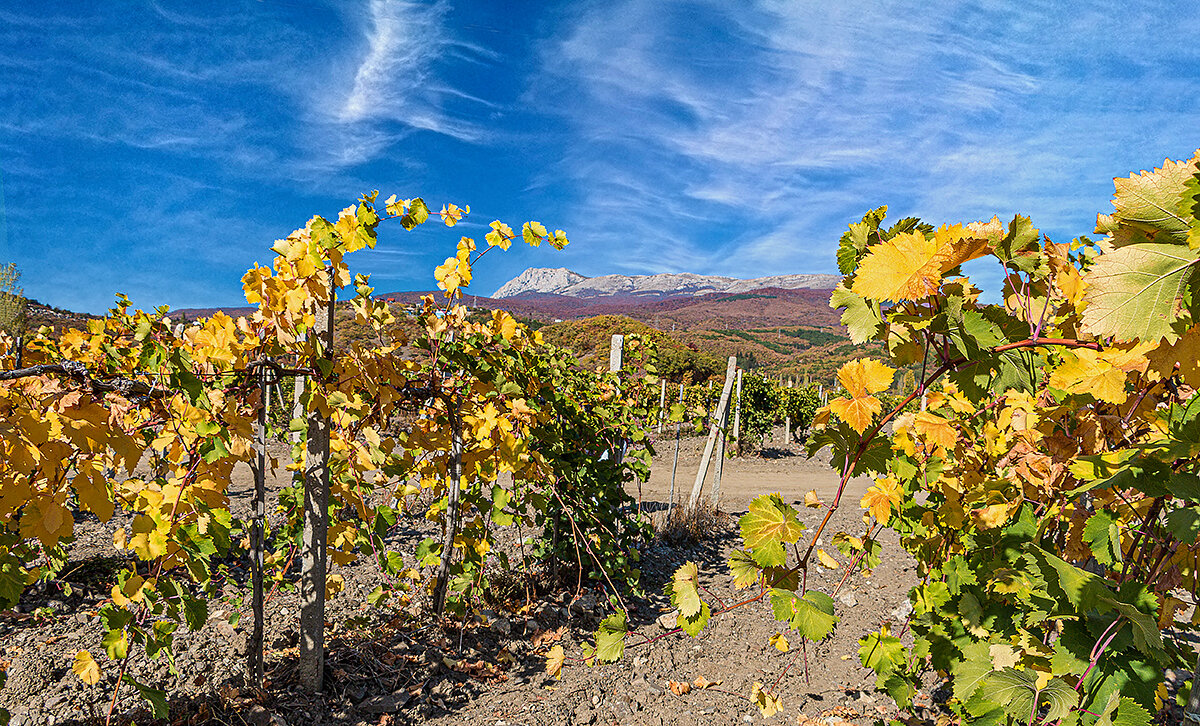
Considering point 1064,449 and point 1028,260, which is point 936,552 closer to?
point 1064,449

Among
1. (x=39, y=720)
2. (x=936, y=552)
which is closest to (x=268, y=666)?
(x=39, y=720)

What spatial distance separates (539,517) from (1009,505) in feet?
10.6

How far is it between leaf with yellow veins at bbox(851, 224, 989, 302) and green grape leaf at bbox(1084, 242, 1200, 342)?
0.23 metres

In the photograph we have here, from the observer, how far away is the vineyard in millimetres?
1010

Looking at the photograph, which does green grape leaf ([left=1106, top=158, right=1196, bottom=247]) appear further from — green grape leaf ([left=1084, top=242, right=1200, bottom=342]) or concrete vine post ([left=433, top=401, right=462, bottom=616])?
concrete vine post ([left=433, top=401, right=462, bottom=616])

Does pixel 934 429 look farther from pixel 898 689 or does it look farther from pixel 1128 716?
pixel 898 689

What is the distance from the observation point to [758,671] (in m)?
3.43

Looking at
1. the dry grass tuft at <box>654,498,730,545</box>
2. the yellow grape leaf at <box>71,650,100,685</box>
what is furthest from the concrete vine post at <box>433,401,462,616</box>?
the dry grass tuft at <box>654,498,730,545</box>

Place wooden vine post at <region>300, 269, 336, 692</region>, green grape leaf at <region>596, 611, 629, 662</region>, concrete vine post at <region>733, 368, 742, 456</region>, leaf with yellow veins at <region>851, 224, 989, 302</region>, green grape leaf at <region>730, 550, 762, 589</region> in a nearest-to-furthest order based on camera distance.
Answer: leaf with yellow veins at <region>851, 224, 989, 302</region>, green grape leaf at <region>730, 550, 762, 589</region>, green grape leaf at <region>596, 611, 629, 662</region>, wooden vine post at <region>300, 269, 336, 692</region>, concrete vine post at <region>733, 368, 742, 456</region>

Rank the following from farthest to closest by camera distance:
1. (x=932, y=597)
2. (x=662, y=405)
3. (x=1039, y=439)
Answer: (x=662, y=405) → (x=932, y=597) → (x=1039, y=439)

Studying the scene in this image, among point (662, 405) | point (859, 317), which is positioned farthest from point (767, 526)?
point (662, 405)

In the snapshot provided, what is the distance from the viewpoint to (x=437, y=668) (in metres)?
3.14

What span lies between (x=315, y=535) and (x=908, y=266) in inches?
103

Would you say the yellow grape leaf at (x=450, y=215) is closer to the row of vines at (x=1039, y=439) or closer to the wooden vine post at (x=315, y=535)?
the wooden vine post at (x=315, y=535)
